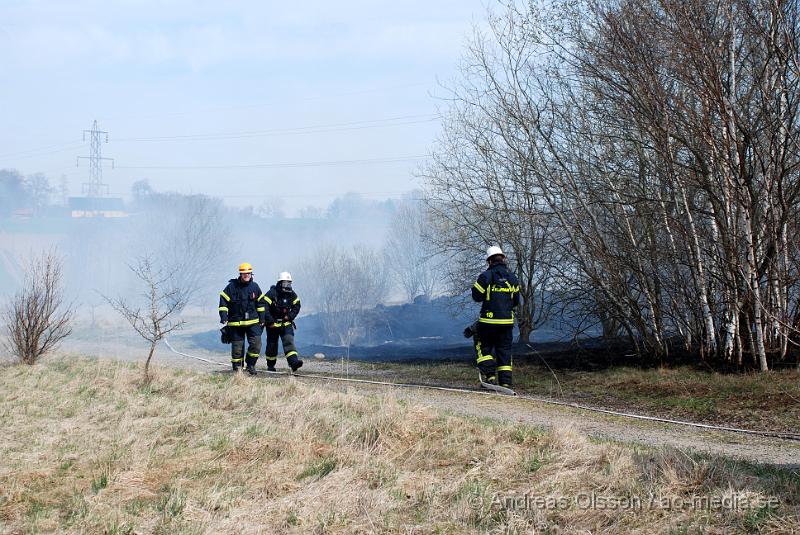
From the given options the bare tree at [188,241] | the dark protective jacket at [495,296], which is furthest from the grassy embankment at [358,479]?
the bare tree at [188,241]

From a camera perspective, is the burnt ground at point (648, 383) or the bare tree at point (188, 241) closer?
the burnt ground at point (648, 383)

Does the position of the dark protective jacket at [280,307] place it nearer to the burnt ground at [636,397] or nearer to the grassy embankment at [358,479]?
the burnt ground at [636,397]

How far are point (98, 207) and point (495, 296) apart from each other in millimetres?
53667

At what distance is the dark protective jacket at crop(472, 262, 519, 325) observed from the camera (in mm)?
11125

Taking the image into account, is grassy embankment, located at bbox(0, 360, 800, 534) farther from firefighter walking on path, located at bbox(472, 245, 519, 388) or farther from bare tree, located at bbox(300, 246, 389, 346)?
bare tree, located at bbox(300, 246, 389, 346)

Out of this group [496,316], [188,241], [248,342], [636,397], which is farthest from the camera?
[188,241]

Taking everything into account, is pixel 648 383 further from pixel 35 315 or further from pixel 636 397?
pixel 35 315

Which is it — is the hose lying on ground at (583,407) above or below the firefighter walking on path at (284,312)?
below

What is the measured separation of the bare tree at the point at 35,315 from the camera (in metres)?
16.1

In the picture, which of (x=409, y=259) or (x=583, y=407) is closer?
(x=583, y=407)

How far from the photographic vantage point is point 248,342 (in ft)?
45.8

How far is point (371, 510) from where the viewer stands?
5.25 m

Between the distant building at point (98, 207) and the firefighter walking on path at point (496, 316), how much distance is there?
4982 centimetres

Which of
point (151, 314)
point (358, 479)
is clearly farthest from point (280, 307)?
point (358, 479)
